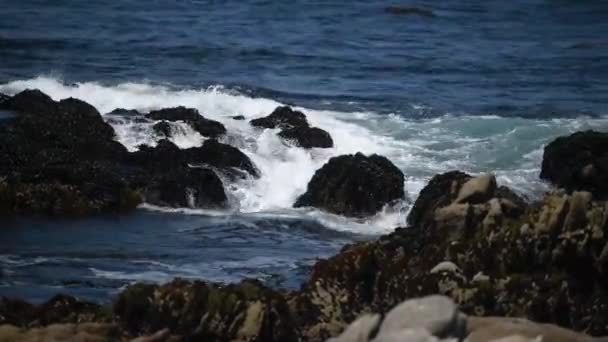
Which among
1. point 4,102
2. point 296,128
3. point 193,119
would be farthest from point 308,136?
point 4,102

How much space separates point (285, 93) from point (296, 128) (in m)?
6.93

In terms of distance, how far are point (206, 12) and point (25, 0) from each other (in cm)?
670

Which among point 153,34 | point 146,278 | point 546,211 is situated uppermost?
Answer: point 153,34

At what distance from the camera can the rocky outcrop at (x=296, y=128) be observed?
2434cm

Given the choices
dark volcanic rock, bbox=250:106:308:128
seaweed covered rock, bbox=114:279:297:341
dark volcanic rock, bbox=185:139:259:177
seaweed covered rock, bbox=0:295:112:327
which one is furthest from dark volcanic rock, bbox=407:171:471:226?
dark volcanic rock, bbox=250:106:308:128

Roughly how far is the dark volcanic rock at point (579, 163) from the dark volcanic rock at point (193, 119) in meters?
6.42

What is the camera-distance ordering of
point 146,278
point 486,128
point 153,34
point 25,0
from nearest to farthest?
point 146,278 → point 486,128 → point 153,34 → point 25,0

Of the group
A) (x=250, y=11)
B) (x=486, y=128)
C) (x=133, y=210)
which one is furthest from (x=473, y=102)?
(x=250, y=11)

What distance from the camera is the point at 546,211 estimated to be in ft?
41.7

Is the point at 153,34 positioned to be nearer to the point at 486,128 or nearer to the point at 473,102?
the point at 473,102

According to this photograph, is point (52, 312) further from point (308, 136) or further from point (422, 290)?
point (308, 136)

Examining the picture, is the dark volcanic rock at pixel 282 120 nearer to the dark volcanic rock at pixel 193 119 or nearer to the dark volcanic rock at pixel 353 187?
the dark volcanic rock at pixel 193 119

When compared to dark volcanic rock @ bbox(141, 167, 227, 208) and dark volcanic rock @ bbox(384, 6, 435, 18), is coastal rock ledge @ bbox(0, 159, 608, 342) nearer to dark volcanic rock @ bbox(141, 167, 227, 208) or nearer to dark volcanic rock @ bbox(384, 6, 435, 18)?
dark volcanic rock @ bbox(141, 167, 227, 208)

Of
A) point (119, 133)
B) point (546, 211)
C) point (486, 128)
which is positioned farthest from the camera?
point (486, 128)
